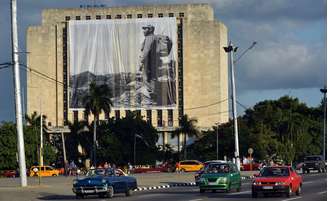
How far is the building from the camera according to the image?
532ft

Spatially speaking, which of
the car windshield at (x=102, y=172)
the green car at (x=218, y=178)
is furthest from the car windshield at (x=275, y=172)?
the car windshield at (x=102, y=172)

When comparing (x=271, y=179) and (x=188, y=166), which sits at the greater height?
(x=271, y=179)

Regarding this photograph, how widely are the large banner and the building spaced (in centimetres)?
361

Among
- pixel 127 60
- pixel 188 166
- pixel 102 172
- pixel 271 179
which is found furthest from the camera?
pixel 127 60

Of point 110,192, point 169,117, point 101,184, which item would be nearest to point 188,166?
point 110,192

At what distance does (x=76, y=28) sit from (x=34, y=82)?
598 inches

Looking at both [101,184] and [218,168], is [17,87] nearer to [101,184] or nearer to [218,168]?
[101,184]

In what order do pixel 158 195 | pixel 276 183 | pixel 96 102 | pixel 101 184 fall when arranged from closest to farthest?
pixel 276 183 < pixel 101 184 < pixel 158 195 < pixel 96 102

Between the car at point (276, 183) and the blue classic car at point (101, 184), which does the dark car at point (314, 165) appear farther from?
the car at point (276, 183)

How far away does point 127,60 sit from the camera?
15912 cm

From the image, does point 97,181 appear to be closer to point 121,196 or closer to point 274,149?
point 121,196

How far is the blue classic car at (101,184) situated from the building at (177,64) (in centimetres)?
12054

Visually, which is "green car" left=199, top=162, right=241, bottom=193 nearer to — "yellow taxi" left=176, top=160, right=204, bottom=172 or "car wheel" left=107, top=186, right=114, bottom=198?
"car wheel" left=107, top=186, right=114, bottom=198

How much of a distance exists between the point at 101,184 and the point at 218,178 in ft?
18.7
